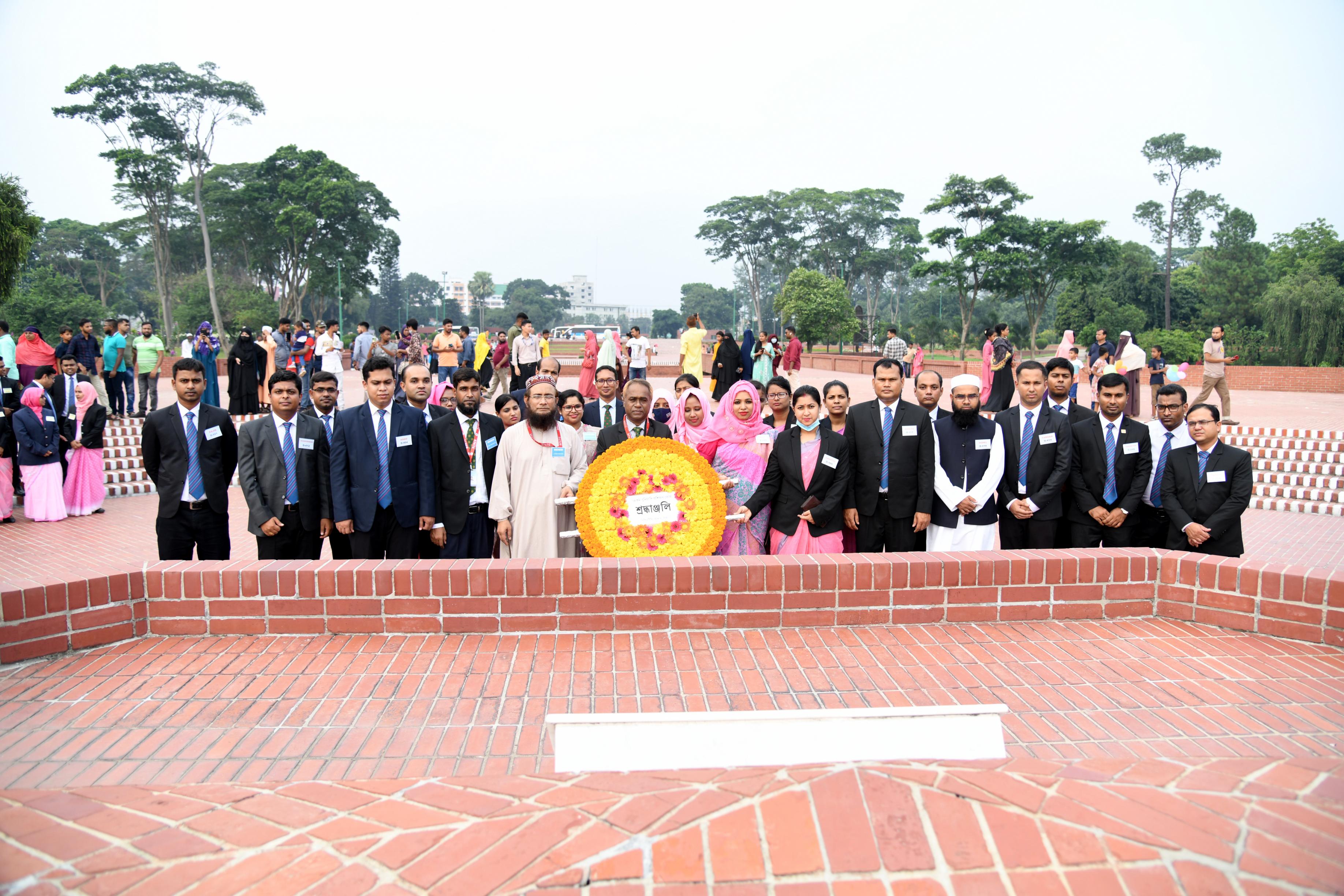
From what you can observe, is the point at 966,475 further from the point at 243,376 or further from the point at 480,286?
the point at 480,286

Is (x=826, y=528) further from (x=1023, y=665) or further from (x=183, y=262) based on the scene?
(x=183, y=262)

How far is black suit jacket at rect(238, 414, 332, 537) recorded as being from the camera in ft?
16.6

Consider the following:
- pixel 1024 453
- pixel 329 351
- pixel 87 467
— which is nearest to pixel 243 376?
pixel 329 351

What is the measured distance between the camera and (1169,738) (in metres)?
3.06

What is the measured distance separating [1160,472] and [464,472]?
4.59 m

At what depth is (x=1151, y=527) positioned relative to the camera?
17.8 ft

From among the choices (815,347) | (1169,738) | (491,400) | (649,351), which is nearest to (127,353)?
(491,400)

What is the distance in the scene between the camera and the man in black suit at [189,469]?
5.24 m

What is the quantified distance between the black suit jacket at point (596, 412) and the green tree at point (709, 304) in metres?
128

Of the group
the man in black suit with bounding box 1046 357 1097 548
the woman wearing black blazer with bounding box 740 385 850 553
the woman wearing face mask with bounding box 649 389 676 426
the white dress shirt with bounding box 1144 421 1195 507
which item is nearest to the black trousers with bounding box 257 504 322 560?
the woman wearing face mask with bounding box 649 389 676 426

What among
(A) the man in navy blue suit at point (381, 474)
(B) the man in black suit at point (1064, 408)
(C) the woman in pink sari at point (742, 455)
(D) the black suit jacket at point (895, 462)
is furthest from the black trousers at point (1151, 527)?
(A) the man in navy blue suit at point (381, 474)

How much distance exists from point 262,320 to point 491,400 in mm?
40360

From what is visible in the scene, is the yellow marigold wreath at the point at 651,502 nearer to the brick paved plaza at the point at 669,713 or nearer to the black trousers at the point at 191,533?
the brick paved plaza at the point at 669,713

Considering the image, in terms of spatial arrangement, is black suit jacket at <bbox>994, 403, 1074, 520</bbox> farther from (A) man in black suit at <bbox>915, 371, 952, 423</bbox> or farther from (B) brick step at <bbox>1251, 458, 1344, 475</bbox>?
(B) brick step at <bbox>1251, 458, 1344, 475</bbox>
